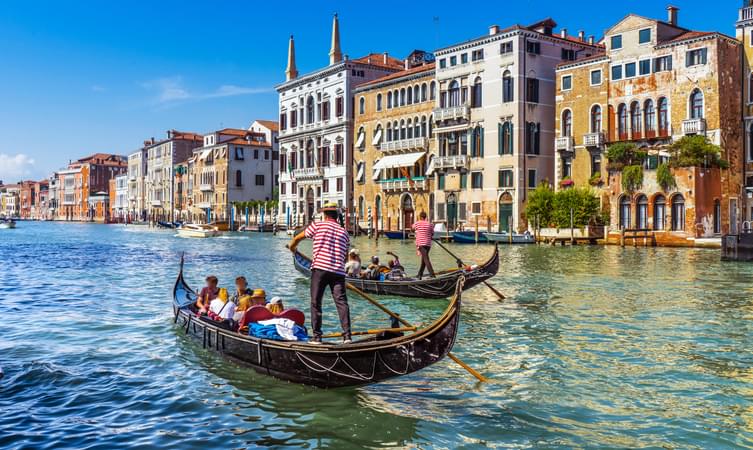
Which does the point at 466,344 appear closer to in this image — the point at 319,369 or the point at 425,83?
the point at 319,369

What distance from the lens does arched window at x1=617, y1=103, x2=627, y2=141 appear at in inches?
1016

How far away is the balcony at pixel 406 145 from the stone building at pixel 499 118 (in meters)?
1.28

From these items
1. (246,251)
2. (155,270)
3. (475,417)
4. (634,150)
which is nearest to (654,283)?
(475,417)

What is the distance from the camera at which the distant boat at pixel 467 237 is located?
2731 cm

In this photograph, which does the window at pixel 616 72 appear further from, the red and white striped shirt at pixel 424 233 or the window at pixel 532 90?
the red and white striped shirt at pixel 424 233

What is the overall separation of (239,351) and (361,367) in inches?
55.8

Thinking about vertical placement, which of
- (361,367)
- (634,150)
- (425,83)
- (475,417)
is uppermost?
(425,83)

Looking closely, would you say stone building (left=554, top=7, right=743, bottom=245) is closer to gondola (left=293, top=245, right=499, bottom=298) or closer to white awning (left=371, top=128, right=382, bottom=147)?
white awning (left=371, top=128, right=382, bottom=147)

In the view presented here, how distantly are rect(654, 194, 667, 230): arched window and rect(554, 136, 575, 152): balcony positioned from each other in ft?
14.4

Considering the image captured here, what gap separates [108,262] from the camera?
747 inches

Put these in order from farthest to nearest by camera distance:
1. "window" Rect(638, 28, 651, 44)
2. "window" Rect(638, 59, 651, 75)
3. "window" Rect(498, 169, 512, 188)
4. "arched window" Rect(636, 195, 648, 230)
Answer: "window" Rect(498, 169, 512, 188) < "window" Rect(638, 59, 651, 75) < "window" Rect(638, 28, 651, 44) < "arched window" Rect(636, 195, 648, 230)

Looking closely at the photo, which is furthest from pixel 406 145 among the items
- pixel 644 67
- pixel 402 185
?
pixel 644 67

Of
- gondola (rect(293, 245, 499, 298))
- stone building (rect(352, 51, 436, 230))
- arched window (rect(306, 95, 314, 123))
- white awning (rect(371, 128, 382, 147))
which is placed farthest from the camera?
arched window (rect(306, 95, 314, 123))

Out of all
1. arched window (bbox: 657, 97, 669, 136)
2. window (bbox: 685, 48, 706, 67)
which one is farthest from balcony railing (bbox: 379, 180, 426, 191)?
window (bbox: 685, 48, 706, 67)
